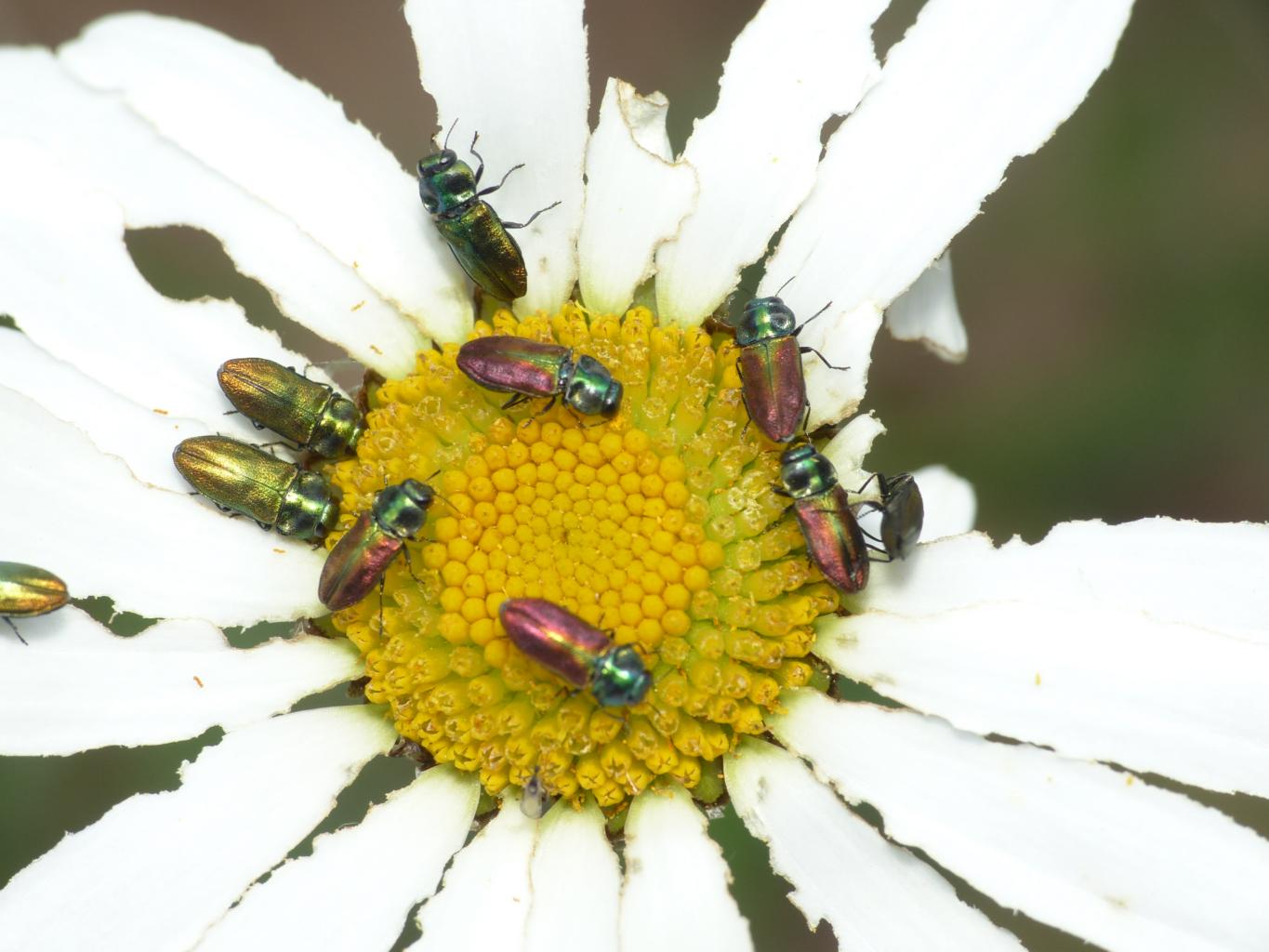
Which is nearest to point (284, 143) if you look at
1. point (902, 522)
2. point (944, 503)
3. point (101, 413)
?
point (101, 413)

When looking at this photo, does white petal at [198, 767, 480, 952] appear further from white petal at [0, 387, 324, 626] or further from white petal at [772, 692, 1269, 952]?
white petal at [772, 692, 1269, 952]

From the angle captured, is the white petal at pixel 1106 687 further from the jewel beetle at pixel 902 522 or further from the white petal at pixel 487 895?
the white petal at pixel 487 895

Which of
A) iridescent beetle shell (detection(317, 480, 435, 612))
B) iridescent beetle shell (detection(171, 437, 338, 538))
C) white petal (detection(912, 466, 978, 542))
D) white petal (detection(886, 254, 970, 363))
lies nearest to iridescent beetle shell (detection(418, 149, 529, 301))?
iridescent beetle shell (detection(317, 480, 435, 612))

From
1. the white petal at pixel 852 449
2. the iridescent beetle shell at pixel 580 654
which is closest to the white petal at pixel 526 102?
the white petal at pixel 852 449

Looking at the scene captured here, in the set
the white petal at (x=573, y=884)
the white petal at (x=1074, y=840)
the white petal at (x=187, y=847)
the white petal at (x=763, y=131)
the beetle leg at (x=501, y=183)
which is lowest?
the white petal at (x=187, y=847)

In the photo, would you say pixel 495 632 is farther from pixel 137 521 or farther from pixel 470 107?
pixel 470 107

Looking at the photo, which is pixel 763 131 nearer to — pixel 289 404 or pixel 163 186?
pixel 289 404
